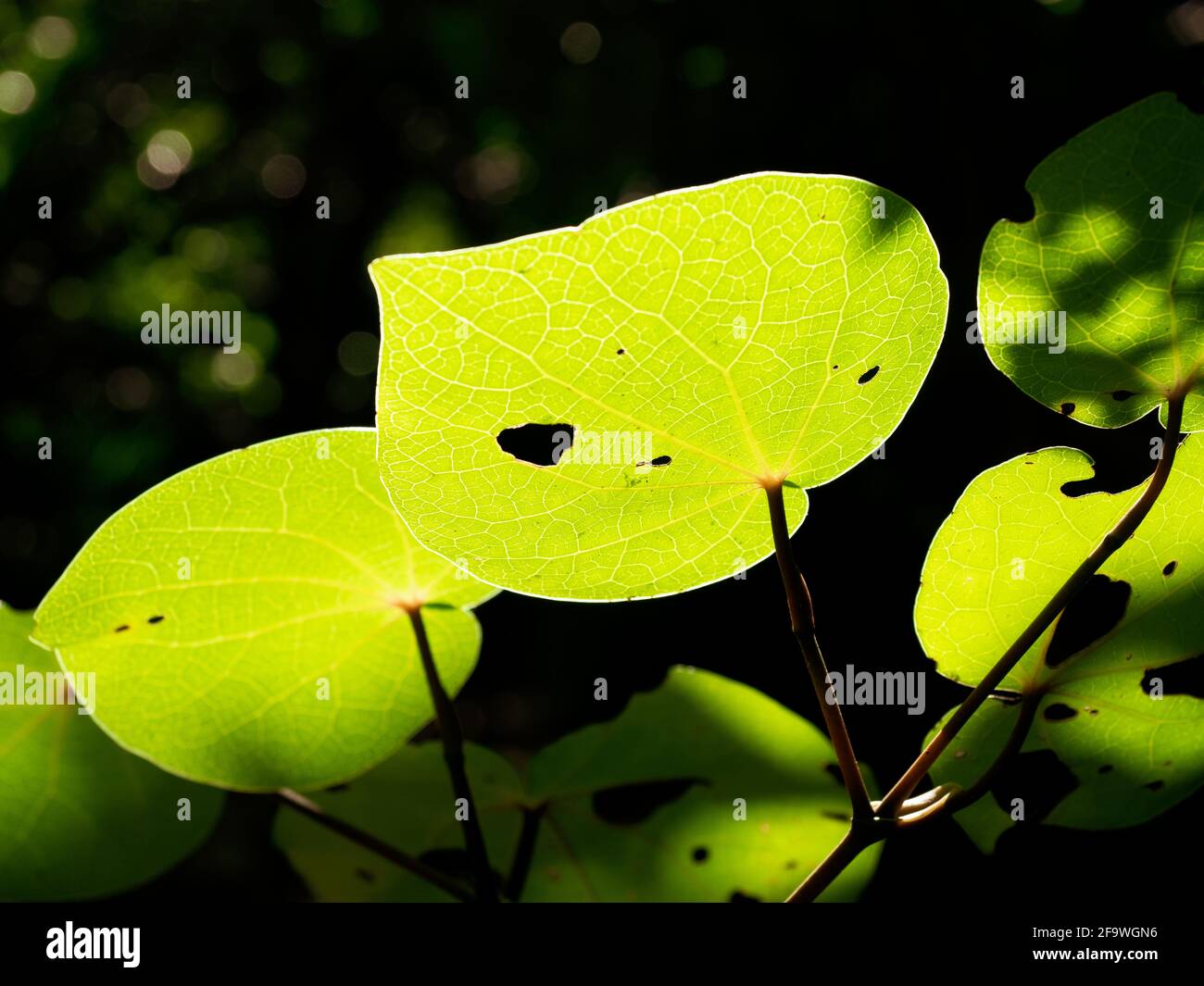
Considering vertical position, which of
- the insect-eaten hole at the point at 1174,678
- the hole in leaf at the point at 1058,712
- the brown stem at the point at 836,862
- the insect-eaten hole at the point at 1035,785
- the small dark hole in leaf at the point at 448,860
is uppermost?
the insect-eaten hole at the point at 1174,678

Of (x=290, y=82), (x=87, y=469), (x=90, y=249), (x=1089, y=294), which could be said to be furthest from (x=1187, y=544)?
(x=90, y=249)

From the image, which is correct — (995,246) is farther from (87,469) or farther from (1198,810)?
(87,469)

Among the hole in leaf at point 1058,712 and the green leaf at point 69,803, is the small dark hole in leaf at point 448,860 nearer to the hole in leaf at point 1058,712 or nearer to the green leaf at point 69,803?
the green leaf at point 69,803

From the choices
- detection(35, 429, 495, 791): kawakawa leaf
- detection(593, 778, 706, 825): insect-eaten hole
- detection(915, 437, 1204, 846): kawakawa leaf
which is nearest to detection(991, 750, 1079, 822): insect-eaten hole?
detection(915, 437, 1204, 846): kawakawa leaf

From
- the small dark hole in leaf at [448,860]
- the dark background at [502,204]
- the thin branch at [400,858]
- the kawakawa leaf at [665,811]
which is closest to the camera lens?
the thin branch at [400,858]

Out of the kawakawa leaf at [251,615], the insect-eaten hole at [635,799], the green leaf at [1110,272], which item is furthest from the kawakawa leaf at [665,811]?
the green leaf at [1110,272]

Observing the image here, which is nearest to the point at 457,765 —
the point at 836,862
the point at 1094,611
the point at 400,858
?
the point at 400,858
